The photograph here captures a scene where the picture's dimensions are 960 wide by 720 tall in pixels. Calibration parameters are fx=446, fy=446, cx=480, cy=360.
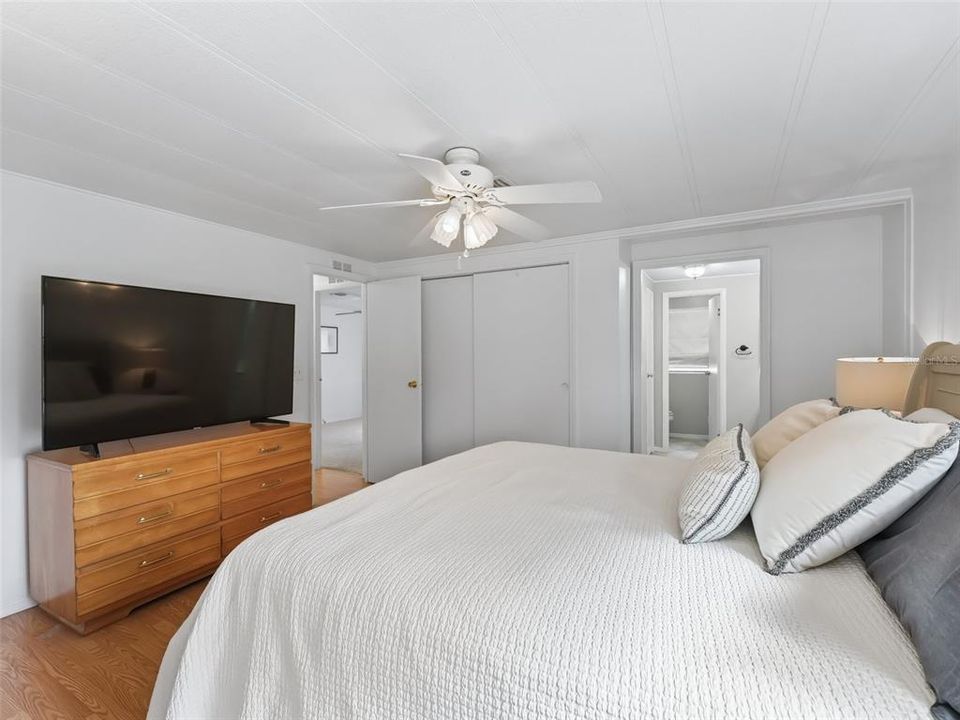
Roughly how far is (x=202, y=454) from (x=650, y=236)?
11.4 ft

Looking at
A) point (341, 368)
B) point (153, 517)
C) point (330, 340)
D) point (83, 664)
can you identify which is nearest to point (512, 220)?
point (153, 517)

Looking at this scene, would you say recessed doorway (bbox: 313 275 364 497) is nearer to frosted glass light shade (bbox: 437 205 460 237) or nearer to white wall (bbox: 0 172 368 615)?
white wall (bbox: 0 172 368 615)

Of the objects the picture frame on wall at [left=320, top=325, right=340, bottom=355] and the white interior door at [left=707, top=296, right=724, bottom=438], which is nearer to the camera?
the white interior door at [left=707, top=296, right=724, bottom=438]

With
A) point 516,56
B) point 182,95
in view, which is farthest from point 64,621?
point 516,56

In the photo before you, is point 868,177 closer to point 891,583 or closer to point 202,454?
point 891,583

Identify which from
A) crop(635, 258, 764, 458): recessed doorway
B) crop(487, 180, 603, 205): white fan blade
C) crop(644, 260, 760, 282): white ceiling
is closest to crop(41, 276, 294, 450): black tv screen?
crop(487, 180, 603, 205): white fan blade

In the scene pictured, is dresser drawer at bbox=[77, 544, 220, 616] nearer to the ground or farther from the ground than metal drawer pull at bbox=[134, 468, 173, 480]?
nearer to the ground

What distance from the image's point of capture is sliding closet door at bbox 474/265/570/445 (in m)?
3.94

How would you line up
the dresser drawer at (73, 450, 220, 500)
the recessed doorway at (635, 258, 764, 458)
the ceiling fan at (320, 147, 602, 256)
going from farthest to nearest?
the recessed doorway at (635, 258, 764, 458) < the dresser drawer at (73, 450, 220, 500) < the ceiling fan at (320, 147, 602, 256)

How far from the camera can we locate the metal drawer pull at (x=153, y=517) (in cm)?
230

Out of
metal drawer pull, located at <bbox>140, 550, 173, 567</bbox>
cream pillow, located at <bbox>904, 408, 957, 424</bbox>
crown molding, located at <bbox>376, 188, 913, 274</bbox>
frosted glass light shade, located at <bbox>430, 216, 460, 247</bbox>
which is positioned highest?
crown molding, located at <bbox>376, 188, 913, 274</bbox>

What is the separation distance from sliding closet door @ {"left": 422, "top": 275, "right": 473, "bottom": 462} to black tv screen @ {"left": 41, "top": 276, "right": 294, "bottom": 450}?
161 centimetres

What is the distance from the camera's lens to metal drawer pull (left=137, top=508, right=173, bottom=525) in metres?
2.30

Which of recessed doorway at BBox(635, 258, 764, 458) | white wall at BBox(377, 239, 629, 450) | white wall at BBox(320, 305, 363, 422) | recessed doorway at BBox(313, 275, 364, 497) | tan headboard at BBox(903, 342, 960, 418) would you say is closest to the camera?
tan headboard at BBox(903, 342, 960, 418)
